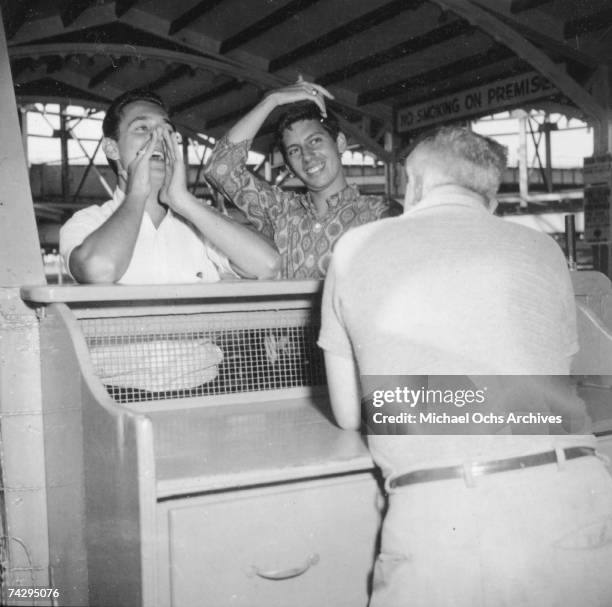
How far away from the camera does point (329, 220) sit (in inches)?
103

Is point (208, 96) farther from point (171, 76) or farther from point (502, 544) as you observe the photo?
→ point (502, 544)

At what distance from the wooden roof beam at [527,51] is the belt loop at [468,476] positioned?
453 cm

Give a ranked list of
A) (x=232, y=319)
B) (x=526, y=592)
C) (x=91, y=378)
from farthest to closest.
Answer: (x=232, y=319)
(x=91, y=378)
(x=526, y=592)

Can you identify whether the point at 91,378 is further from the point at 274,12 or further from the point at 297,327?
the point at 274,12

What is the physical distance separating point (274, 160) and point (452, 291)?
11722 millimetres

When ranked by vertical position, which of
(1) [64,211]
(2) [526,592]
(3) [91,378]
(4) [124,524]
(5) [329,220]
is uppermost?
(1) [64,211]

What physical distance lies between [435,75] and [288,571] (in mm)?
6205

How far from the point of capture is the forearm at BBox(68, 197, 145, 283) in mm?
1850

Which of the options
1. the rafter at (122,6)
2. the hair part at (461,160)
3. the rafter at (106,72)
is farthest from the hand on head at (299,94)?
the rafter at (106,72)

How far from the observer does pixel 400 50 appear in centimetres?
640

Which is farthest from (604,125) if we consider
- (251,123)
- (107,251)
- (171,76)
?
(107,251)

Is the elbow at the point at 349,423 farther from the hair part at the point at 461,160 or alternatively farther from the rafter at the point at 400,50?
the rafter at the point at 400,50

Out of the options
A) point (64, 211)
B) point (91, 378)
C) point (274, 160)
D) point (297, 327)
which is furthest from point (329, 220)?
point (64, 211)

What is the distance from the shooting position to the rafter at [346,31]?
5469 mm
